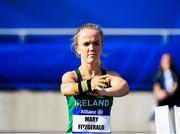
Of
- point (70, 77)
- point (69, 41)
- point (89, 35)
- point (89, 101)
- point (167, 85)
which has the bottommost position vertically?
point (89, 101)

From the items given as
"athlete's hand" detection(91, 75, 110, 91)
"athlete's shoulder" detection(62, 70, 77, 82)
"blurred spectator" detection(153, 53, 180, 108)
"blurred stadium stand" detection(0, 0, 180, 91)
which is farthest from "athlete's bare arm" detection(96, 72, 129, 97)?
"blurred stadium stand" detection(0, 0, 180, 91)

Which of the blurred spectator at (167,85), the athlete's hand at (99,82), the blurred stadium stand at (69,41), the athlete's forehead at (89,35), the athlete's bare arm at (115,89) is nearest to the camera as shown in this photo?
the athlete's hand at (99,82)

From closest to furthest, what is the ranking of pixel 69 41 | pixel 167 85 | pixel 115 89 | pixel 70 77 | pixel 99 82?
pixel 99 82, pixel 115 89, pixel 70 77, pixel 167 85, pixel 69 41

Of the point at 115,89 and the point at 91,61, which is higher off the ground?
the point at 91,61

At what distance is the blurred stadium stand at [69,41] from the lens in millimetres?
11445

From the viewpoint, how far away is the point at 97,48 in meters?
4.43

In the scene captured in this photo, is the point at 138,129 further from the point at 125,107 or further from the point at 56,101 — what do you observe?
the point at 56,101

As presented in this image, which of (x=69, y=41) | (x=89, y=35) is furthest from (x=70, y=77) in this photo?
(x=69, y=41)

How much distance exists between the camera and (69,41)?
11648 millimetres

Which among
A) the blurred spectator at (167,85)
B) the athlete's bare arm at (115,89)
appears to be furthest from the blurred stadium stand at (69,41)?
the athlete's bare arm at (115,89)

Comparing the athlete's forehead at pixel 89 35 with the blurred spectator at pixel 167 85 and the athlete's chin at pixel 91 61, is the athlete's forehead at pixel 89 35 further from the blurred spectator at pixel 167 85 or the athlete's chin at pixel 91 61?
the blurred spectator at pixel 167 85

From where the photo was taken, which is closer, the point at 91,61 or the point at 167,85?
the point at 91,61

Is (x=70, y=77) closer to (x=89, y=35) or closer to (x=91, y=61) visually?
(x=91, y=61)

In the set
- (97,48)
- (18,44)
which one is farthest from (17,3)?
(97,48)
